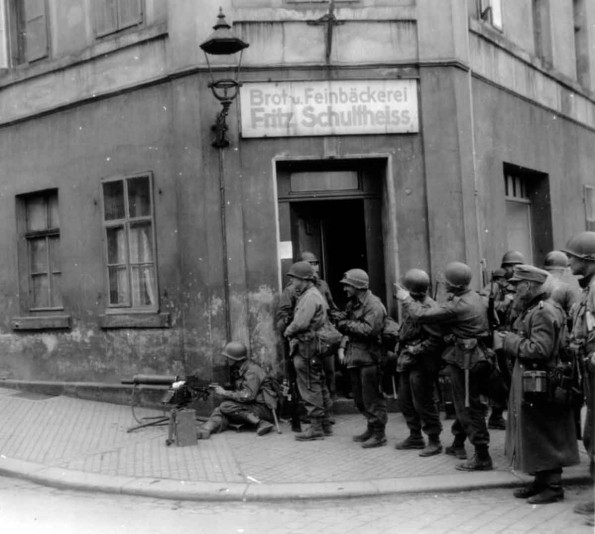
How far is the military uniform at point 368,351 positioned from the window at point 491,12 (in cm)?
514

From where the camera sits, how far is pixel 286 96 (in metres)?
9.70

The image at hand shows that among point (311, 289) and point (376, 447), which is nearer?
point (376, 447)

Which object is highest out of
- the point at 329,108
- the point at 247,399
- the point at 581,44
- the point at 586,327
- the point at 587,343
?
the point at 581,44

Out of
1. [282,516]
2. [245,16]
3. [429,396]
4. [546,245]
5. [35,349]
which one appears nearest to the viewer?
[282,516]

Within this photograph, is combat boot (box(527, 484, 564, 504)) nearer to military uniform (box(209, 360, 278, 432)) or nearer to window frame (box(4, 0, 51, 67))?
military uniform (box(209, 360, 278, 432))

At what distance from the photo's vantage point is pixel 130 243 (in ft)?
34.7

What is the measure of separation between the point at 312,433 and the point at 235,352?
1.38 m

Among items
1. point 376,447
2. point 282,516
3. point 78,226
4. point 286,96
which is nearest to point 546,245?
point 286,96

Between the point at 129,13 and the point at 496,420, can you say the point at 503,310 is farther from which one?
the point at 129,13

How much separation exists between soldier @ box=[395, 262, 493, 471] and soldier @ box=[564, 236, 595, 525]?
1.06m

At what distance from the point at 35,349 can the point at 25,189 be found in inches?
96.0

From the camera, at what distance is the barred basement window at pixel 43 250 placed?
38.1 feet

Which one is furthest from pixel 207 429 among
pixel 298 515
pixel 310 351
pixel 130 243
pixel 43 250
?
pixel 43 250

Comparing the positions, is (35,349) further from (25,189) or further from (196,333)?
(196,333)
